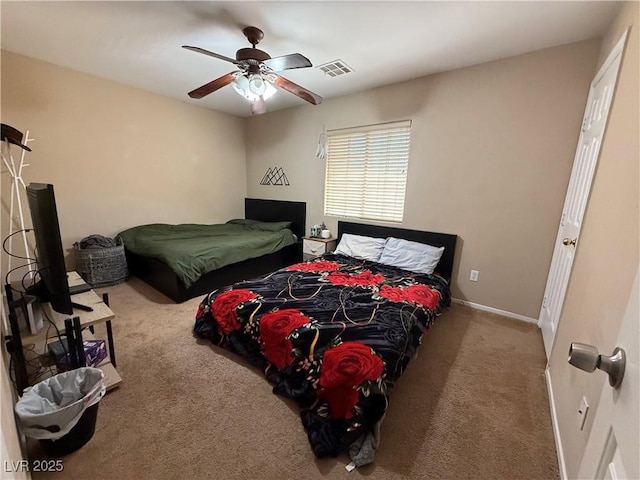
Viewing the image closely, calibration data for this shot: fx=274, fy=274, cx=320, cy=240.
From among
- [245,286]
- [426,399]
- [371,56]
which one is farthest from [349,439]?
[371,56]

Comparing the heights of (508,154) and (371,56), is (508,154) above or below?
below

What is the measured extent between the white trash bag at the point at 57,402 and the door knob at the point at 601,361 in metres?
1.83

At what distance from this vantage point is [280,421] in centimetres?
153

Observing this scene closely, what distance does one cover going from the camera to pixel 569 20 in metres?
1.97

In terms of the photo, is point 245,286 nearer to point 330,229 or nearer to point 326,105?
point 330,229

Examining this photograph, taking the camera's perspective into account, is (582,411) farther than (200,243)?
No

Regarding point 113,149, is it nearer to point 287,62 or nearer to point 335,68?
point 287,62

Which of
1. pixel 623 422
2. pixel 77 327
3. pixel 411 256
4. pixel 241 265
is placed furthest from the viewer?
pixel 241 265

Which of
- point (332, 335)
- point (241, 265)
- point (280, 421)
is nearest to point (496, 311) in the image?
point (332, 335)

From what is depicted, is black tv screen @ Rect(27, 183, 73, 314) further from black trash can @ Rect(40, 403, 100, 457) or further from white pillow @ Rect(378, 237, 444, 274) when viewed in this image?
white pillow @ Rect(378, 237, 444, 274)

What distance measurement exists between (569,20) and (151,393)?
3.81 meters

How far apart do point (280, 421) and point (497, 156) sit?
292cm

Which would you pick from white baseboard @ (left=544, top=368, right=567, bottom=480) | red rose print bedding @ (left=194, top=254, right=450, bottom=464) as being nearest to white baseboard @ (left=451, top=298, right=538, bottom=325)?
red rose print bedding @ (left=194, top=254, right=450, bottom=464)

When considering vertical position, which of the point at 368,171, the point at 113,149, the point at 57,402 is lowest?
the point at 57,402
